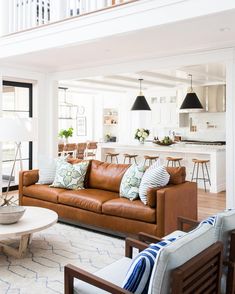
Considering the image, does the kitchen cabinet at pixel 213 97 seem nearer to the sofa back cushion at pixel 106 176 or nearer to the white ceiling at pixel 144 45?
the white ceiling at pixel 144 45

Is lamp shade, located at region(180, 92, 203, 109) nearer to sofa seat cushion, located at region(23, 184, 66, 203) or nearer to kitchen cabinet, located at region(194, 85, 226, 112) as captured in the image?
kitchen cabinet, located at region(194, 85, 226, 112)

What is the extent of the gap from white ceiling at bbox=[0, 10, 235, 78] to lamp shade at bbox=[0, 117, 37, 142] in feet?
5.16

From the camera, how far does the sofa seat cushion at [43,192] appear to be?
4637 mm

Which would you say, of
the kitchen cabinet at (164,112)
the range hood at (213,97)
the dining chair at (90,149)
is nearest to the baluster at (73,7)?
Answer: the range hood at (213,97)

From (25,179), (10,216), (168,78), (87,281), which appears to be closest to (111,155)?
(168,78)

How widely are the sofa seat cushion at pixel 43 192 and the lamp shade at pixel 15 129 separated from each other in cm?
110

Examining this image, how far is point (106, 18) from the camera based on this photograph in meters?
4.27

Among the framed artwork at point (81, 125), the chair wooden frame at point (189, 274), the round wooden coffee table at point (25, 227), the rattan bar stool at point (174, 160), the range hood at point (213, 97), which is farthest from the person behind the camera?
the framed artwork at point (81, 125)

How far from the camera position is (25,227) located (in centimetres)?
323

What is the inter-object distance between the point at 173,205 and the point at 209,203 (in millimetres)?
2323

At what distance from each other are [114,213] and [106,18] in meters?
2.41

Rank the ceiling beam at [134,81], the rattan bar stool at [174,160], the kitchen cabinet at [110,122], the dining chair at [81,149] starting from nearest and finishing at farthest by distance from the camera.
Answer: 1. the rattan bar stool at [174,160]
2. the ceiling beam at [134,81]
3. the dining chair at [81,149]
4. the kitchen cabinet at [110,122]

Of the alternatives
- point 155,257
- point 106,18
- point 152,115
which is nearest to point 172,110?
point 152,115

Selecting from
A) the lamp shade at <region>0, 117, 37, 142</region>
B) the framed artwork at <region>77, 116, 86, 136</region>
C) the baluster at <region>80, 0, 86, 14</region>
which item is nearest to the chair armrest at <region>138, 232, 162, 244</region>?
the lamp shade at <region>0, 117, 37, 142</region>
